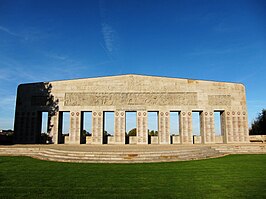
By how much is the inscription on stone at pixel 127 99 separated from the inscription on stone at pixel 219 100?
1929 mm

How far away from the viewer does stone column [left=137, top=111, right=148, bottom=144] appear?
81.0 feet

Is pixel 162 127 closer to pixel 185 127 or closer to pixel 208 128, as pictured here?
pixel 185 127

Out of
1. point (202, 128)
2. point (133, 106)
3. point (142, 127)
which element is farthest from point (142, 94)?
point (202, 128)

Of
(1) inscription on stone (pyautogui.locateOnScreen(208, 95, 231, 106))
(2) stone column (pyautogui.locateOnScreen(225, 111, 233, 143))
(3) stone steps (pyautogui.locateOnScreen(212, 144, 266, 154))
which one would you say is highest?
(1) inscription on stone (pyautogui.locateOnScreen(208, 95, 231, 106))

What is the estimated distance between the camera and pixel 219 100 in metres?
26.1

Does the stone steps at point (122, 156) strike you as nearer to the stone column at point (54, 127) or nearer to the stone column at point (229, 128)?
the stone column at point (54, 127)

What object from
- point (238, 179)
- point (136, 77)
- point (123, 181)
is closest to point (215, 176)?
point (238, 179)

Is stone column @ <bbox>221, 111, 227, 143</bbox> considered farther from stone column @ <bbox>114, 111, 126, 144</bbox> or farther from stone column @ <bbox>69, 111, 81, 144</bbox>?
stone column @ <bbox>69, 111, 81, 144</bbox>

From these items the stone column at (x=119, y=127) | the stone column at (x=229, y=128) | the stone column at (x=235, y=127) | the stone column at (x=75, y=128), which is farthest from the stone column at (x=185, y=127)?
the stone column at (x=75, y=128)

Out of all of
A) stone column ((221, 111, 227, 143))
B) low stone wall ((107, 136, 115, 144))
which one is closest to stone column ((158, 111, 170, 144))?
low stone wall ((107, 136, 115, 144))

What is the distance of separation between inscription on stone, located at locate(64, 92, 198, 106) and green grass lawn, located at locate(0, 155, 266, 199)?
1638 cm

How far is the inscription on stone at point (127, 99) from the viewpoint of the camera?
25.4 metres

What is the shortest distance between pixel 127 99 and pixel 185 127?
7.72 m

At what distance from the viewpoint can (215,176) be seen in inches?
313
